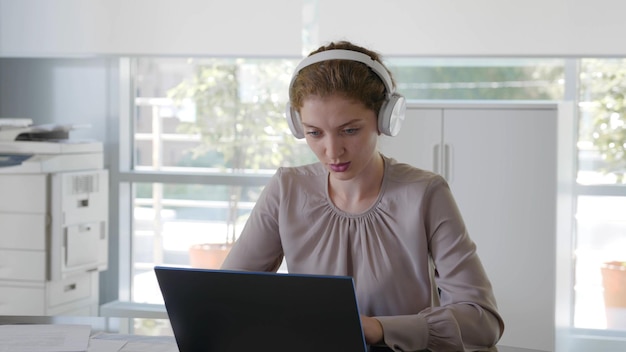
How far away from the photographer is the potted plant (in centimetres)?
429

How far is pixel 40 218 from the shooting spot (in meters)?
3.97

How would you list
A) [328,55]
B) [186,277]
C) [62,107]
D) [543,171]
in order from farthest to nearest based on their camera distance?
[62,107]
[543,171]
[328,55]
[186,277]

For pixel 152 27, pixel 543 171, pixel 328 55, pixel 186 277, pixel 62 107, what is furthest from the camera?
pixel 62 107

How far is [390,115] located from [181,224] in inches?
128

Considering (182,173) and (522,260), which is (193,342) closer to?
(522,260)

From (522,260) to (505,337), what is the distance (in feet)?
1.17

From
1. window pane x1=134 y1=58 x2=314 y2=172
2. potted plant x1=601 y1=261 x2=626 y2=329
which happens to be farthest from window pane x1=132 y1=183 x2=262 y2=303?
potted plant x1=601 y1=261 x2=626 y2=329

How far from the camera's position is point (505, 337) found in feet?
12.8

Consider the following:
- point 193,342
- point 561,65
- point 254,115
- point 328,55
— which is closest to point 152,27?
point 254,115

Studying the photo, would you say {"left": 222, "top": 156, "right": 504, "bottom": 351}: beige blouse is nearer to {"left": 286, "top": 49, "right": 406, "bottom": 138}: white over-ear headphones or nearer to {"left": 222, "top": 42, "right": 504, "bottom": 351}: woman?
{"left": 222, "top": 42, "right": 504, "bottom": 351}: woman

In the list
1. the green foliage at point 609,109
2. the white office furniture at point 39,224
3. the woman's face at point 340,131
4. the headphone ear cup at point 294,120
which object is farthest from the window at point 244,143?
the woman's face at point 340,131

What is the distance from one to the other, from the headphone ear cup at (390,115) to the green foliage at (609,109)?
8.78 feet

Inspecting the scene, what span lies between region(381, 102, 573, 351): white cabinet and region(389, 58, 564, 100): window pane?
18.6 inches

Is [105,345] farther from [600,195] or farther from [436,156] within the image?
[600,195]
